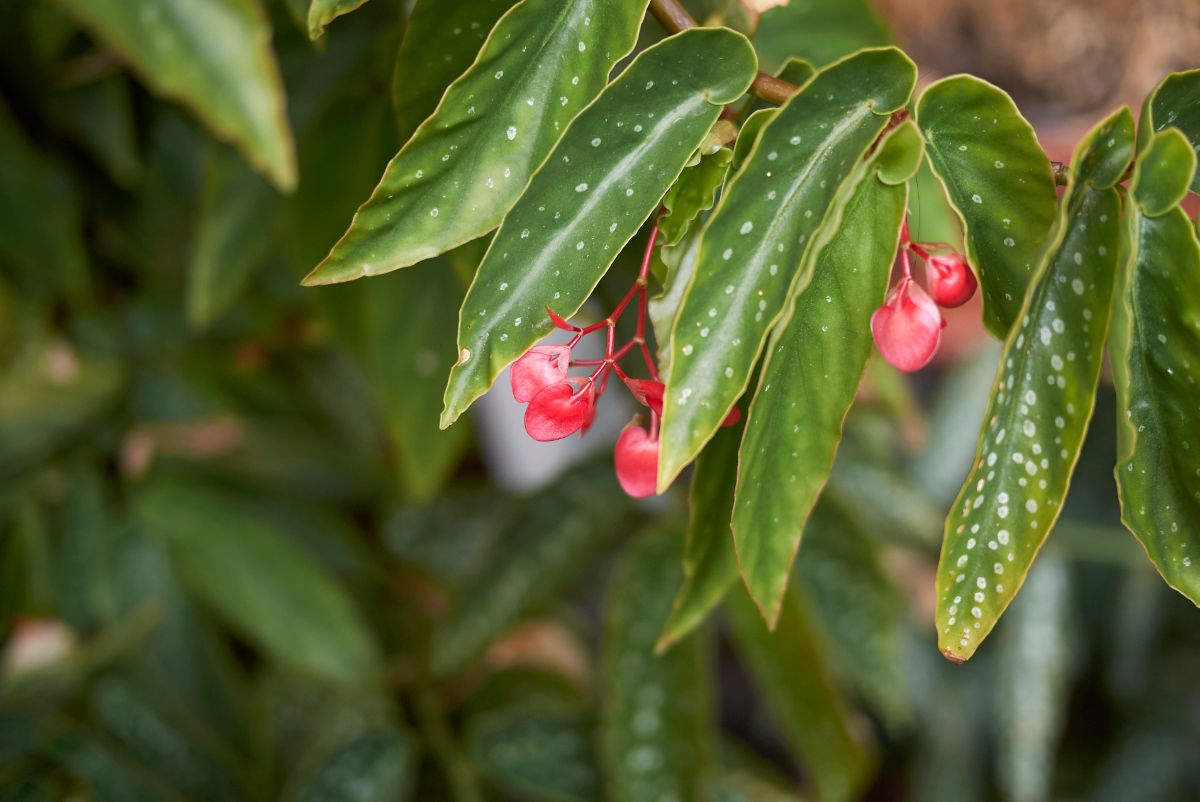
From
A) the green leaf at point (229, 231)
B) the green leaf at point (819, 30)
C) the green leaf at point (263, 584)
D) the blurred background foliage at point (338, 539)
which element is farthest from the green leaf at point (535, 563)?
the green leaf at point (819, 30)

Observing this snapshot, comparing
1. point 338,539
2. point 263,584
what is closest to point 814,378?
point 263,584

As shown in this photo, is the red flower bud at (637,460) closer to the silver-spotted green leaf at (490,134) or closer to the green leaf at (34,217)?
the silver-spotted green leaf at (490,134)

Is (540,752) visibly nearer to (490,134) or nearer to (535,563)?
(535,563)

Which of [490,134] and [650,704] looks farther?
[650,704]

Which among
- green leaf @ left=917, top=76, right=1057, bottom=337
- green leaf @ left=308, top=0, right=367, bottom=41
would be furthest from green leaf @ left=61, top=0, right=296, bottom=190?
green leaf @ left=917, top=76, right=1057, bottom=337

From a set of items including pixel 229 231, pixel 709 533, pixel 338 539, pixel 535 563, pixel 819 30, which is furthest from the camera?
pixel 338 539

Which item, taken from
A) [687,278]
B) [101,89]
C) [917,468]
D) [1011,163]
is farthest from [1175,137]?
[917,468]

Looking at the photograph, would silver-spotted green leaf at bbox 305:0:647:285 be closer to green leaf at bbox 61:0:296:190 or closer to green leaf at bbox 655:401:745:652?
green leaf at bbox 61:0:296:190
